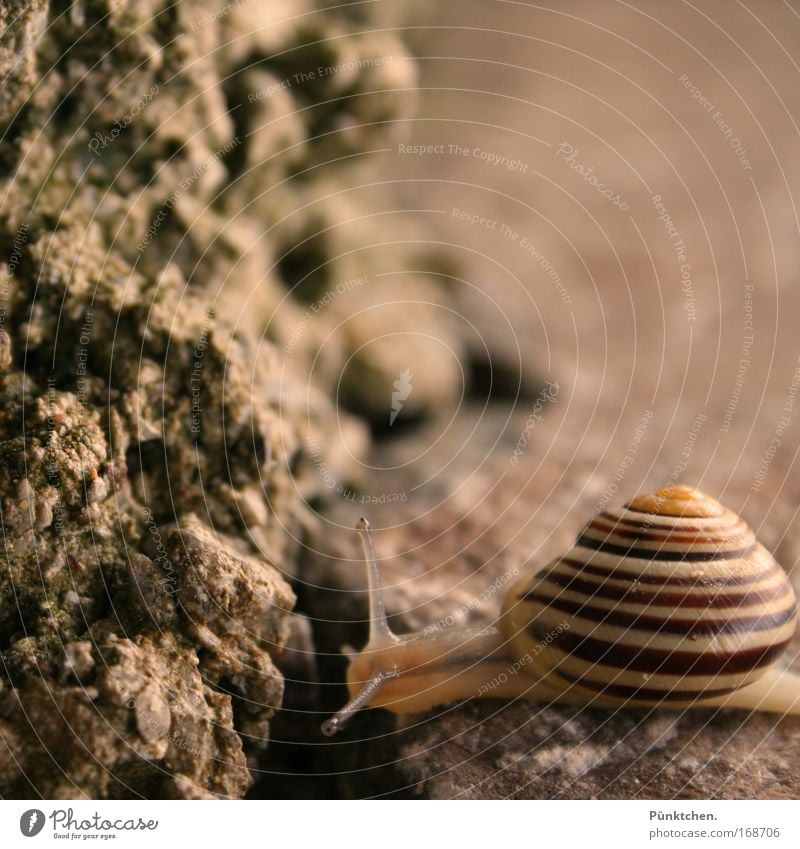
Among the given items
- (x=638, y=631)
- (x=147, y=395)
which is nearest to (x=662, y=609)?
(x=638, y=631)

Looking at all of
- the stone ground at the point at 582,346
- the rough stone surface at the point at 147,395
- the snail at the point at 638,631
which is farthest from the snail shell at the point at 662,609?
the rough stone surface at the point at 147,395

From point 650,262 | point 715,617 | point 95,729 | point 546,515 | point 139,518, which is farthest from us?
point 650,262

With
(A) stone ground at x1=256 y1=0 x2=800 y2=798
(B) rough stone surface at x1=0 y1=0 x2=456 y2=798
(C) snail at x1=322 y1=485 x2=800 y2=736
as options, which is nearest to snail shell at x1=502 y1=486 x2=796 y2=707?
(C) snail at x1=322 y1=485 x2=800 y2=736

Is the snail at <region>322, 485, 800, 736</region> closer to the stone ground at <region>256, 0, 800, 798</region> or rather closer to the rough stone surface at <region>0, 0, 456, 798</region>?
the stone ground at <region>256, 0, 800, 798</region>

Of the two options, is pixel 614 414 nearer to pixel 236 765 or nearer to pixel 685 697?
pixel 685 697

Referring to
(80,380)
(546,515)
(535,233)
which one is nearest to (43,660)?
(80,380)

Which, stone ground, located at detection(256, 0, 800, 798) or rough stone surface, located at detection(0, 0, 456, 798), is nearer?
rough stone surface, located at detection(0, 0, 456, 798)

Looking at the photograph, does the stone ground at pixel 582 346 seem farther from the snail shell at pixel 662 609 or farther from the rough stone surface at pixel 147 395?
the rough stone surface at pixel 147 395
